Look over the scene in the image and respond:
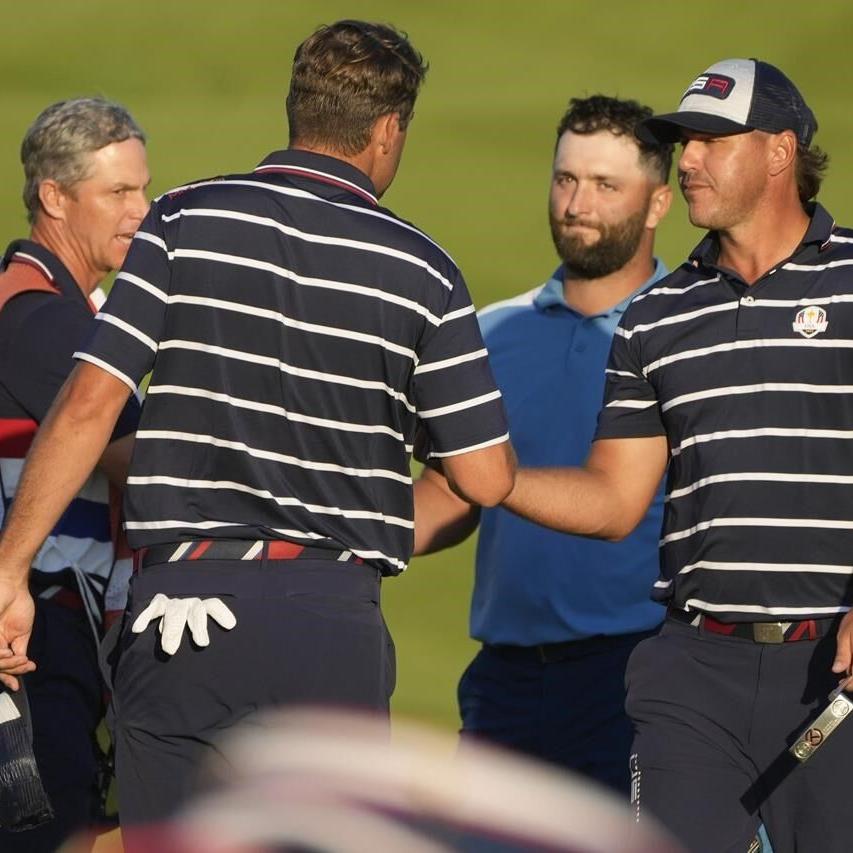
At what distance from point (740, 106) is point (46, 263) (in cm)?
135

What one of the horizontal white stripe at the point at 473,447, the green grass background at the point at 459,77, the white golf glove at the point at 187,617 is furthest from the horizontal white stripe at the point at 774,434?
the green grass background at the point at 459,77

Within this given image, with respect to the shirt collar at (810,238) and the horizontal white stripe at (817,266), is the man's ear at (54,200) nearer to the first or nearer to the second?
→ the shirt collar at (810,238)

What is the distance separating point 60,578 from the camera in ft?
12.1

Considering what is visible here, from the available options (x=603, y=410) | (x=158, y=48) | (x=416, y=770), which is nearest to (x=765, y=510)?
(x=603, y=410)

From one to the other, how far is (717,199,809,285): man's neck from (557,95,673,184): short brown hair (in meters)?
1.11

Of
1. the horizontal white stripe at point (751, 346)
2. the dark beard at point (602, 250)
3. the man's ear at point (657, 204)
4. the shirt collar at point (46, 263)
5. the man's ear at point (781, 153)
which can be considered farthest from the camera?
the man's ear at point (657, 204)

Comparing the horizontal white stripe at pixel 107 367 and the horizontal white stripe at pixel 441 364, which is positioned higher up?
the horizontal white stripe at pixel 441 364

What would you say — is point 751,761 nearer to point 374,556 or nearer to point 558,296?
point 374,556

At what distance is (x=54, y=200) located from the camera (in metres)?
4.02

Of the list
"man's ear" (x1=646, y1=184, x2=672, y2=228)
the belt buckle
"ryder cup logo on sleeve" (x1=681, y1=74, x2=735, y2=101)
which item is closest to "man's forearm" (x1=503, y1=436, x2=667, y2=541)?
the belt buckle

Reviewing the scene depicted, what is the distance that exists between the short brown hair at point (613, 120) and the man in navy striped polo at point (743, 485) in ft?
3.33

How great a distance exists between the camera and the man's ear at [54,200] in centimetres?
401

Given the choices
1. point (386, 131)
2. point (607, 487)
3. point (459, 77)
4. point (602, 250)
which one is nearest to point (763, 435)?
point (607, 487)

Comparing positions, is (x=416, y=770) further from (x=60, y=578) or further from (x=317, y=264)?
(x=317, y=264)
